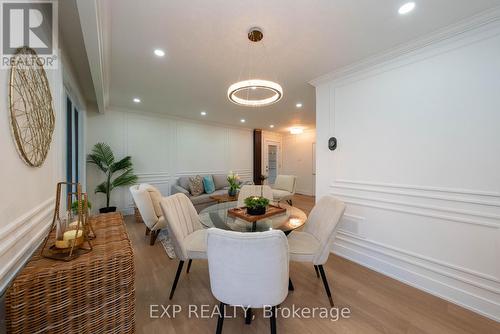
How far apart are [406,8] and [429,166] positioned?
144cm

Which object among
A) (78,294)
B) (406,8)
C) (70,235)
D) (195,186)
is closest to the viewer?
(78,294)

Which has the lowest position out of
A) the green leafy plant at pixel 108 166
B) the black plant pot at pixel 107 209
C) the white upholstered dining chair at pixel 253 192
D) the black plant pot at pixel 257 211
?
the black plant pot at pixel 107 209

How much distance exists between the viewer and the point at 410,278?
200cm

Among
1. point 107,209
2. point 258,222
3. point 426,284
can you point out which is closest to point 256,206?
point 258,222

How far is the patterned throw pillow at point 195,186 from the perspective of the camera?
4461 mm

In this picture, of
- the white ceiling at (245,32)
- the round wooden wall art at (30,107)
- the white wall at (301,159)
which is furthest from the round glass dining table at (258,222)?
the white wall at (301,159)

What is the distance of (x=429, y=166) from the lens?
1893mm

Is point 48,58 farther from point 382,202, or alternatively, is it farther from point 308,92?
point 382,202

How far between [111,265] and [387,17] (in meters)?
2.63

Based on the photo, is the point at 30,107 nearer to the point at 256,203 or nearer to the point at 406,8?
the point at 256,203

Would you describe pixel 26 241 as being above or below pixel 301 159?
below

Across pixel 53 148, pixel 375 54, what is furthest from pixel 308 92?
pixel 53 148

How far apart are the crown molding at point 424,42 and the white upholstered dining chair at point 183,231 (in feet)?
8.41

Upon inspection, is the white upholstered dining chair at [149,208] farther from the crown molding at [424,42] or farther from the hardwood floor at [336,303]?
the crown molding at [424,42]
